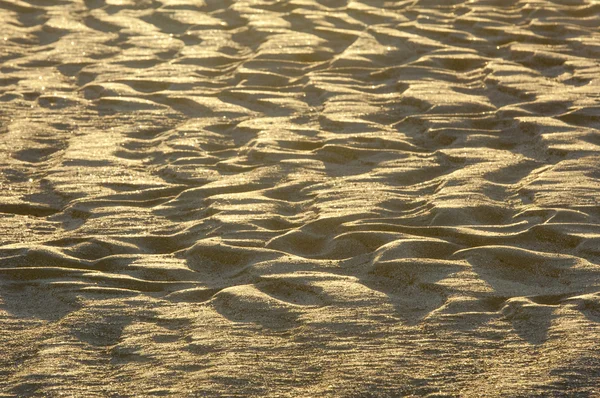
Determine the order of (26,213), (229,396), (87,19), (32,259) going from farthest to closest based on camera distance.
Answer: (87,19) → (26,213) → (32,259) → (229,396)

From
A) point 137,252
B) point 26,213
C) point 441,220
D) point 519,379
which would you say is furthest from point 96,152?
point 519,379

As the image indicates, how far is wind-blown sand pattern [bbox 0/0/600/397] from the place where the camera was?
208 centimetres

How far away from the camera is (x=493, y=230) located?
2.76 m

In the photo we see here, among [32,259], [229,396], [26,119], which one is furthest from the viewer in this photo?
[26,119]

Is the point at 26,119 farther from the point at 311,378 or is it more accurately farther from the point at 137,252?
the point at 311,378

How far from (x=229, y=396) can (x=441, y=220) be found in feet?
3.67

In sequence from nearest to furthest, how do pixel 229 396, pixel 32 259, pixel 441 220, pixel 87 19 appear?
1. pixel 229 396
2. pixel 32 259
3. pixel 441 220
4. pixel 87 19

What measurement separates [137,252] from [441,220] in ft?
2.96

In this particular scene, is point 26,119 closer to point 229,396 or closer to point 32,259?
point 32,259

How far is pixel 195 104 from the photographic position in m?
4.15

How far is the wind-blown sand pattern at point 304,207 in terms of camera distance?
208 centimetres

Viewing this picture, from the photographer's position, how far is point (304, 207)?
301cm

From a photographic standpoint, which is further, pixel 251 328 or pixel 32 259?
pixel 32 259

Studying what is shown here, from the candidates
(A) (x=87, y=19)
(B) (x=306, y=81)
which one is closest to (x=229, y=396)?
(B) (x=306, y=81)
